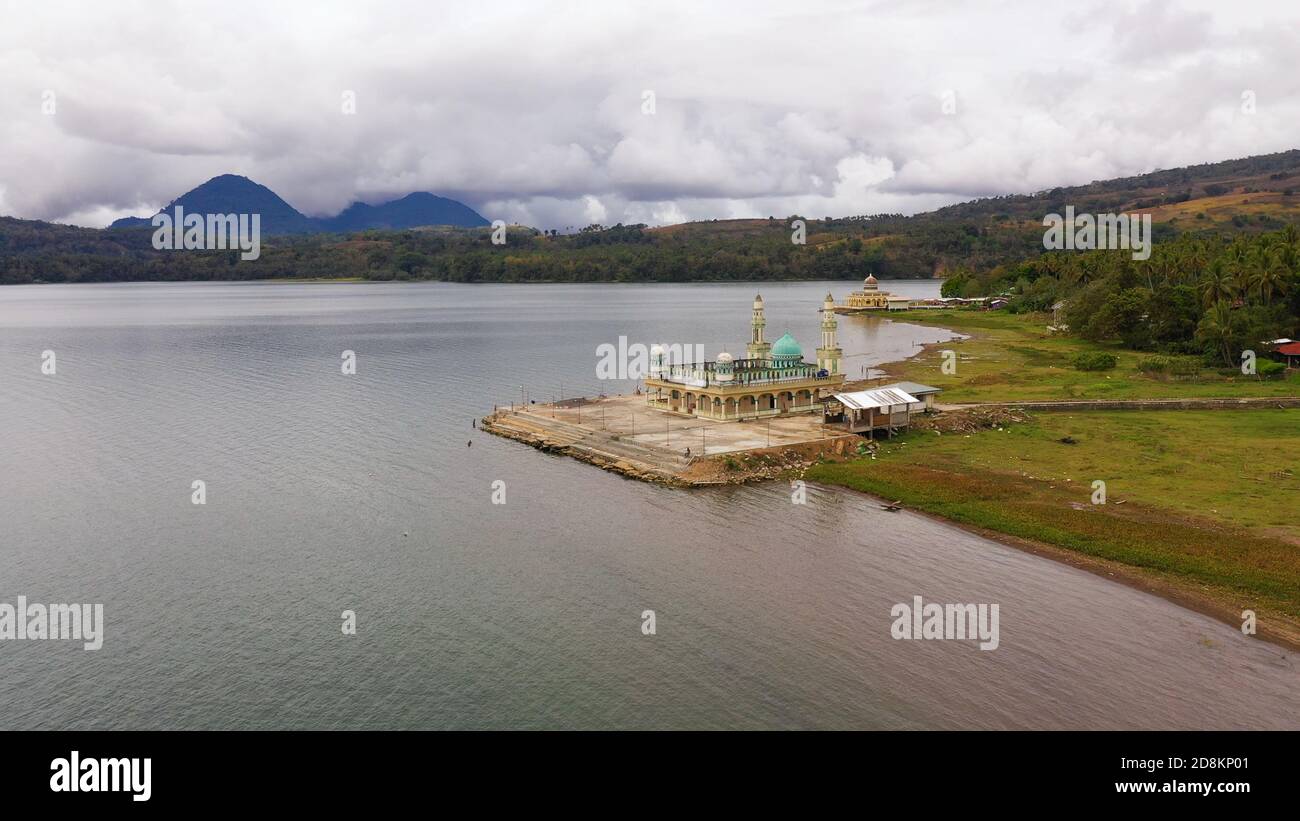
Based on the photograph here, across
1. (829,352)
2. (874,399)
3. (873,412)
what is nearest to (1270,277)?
(829,352)

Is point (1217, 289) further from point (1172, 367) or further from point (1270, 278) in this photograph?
point (1172, 367)

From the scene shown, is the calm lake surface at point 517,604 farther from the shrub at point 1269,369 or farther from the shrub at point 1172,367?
the shrub at point 1269,369

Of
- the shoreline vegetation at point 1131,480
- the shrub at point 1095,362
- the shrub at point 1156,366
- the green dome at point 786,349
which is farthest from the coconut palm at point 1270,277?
the green dome at point 786,349

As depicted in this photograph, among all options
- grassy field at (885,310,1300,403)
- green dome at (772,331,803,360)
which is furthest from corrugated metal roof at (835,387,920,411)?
grassy field at (885,310,1300,403)

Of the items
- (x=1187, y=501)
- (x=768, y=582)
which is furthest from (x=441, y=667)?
(x=1187, y=501)
